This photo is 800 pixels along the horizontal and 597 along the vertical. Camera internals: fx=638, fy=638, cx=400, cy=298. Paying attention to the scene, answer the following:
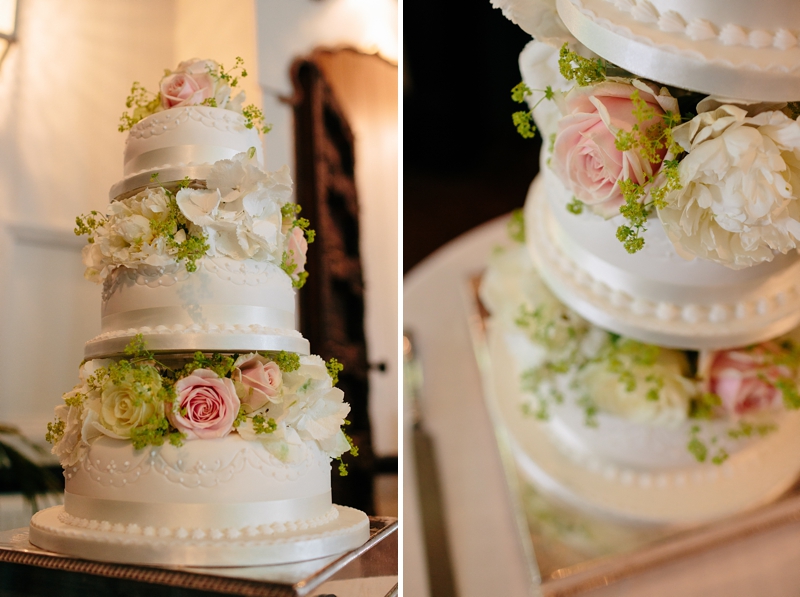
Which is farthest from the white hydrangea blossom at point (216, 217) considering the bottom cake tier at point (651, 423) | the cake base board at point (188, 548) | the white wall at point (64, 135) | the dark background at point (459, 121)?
the dark background at point (459, 121)

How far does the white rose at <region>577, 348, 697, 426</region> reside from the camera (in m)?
1.00

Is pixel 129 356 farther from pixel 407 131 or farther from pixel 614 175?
pixel 407 131

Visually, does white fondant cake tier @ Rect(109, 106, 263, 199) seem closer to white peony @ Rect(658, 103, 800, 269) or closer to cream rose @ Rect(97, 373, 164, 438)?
cream rose @ Rect(97, 373, 164, 438)

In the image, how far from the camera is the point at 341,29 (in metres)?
1.68

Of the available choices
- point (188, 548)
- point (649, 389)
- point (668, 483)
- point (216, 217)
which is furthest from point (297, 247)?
point (668, 483)

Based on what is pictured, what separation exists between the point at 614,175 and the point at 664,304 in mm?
265

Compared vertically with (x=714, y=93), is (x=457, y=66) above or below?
above

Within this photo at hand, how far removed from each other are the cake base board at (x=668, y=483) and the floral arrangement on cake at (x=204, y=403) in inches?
14.8

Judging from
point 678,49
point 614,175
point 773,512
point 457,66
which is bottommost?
point 773,512

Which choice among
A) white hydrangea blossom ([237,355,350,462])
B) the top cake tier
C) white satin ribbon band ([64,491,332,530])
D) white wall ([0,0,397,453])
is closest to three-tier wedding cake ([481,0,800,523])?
the top cake tier

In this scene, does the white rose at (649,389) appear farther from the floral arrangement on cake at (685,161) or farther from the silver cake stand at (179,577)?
the silver cake stand at (179,577)

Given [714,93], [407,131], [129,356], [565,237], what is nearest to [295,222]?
[129,356]

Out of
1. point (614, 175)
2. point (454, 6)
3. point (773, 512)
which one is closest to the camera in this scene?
point (614, 175)

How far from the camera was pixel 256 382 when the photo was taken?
0.92m
